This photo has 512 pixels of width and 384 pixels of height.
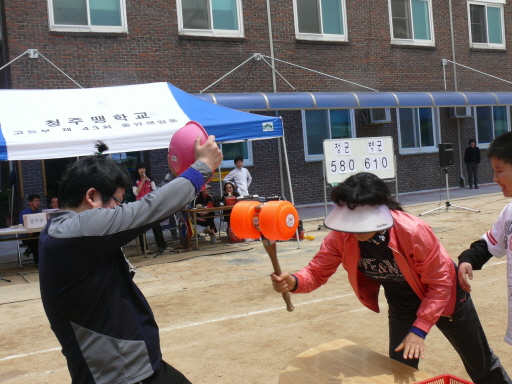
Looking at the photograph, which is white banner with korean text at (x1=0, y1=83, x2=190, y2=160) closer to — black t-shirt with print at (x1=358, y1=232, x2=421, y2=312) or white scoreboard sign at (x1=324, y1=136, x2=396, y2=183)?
white scoreboard sign at (x1=324, y1=136, x2=396, y2=183)

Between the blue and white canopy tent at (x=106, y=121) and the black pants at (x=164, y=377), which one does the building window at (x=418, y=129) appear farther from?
the black pants at (x=164, y=377)

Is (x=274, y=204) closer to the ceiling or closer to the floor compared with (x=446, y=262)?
closer to the ceiling

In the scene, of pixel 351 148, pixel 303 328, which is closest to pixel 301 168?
pixel 351 148

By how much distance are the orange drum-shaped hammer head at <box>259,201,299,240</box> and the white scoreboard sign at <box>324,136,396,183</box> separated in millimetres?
10091

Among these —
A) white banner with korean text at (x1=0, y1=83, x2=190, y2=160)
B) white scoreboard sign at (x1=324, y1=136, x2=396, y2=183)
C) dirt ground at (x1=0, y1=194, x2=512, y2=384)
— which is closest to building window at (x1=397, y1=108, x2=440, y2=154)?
white scoreboard sign at (x1=324, y1=136, x2=396, y2=183)

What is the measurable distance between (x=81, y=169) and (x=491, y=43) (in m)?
22.6

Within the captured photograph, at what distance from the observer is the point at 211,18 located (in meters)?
16.0

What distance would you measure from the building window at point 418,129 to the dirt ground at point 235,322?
1034 cm

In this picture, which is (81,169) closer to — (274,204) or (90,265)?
(90,265)

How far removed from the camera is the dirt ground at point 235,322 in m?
5.02

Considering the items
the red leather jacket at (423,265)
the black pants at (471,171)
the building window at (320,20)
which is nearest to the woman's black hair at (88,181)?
the red leather jacket at (423,265)

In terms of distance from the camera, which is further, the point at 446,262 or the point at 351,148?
the point at 351,148

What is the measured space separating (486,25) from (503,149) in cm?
2117

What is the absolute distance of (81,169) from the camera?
2.37 m
